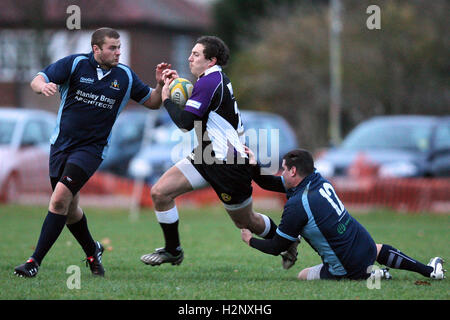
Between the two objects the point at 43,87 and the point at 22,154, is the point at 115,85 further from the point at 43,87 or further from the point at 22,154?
the point at 22,154

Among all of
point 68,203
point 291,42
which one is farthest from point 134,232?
point 291,42

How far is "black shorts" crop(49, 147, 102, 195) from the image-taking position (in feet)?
23.0

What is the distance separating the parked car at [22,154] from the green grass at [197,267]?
2071 mm

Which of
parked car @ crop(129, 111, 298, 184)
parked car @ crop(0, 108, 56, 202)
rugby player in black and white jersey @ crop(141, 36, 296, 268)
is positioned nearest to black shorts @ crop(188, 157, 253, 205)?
rugby player in black and white jersey @ crop(141, 36, 296, 268)

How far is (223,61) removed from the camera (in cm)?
738

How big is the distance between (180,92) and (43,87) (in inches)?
48.0

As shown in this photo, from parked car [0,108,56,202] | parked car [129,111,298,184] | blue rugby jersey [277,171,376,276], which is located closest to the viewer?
blue rugby jersey [277,171,376,276]

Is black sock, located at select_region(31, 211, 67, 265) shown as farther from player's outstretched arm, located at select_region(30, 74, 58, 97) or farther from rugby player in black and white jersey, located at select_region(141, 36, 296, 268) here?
player's outstretched arm, located at select_region(30, 74, 58, 97)

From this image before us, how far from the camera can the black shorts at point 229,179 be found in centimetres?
725

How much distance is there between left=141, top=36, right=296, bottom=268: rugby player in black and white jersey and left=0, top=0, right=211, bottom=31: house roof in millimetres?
19040

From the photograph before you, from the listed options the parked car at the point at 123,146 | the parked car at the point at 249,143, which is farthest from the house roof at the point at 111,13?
the parked car at the point at 249,143

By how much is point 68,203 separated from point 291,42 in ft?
77.3

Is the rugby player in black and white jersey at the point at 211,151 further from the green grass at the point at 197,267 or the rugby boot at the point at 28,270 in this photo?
the rugby boot at the point at 28,270

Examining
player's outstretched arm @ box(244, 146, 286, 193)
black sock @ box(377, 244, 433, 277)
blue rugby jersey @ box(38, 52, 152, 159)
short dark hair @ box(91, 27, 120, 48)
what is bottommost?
black sock @ box(377, 244, 433, 277)
